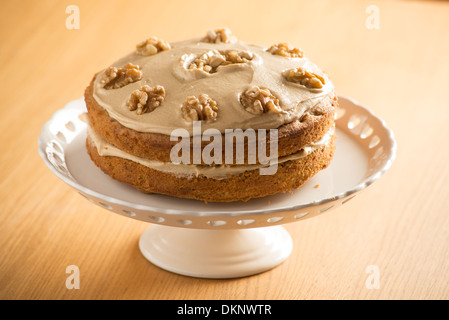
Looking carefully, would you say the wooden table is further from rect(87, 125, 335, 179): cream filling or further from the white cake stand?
rect(87, 125, 335, 179): cream filling

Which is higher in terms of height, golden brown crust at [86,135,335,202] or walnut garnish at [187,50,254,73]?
walnut garnish at [187,50,254,73]

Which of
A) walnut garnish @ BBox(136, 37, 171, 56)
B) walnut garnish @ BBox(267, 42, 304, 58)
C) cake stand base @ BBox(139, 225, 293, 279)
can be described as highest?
walnut garnish @ BBox(136, 37, 171, 56)

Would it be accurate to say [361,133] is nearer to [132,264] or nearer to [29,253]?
[132,264]

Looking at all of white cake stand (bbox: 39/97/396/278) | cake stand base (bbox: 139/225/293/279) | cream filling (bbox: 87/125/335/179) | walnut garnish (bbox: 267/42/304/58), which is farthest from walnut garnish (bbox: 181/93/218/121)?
cake stand base (bbox: 139/225/293/279)

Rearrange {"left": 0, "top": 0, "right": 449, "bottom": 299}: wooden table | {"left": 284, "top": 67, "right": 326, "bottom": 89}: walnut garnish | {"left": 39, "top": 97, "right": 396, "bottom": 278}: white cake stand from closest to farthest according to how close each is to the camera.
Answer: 1. {"left": 39, "top": 97, "right": 396, "bottom": 278}: white cake stand
2. {"left": 284, "top": 67, "right": 326, "bottom": 89}: walnut garnish
3. {"left": 0, "top": 0, "right": 449, "bottom": 299}: wooden table

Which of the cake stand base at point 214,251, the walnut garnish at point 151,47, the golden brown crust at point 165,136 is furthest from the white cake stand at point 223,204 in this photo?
the walnut garnish at point 151,47

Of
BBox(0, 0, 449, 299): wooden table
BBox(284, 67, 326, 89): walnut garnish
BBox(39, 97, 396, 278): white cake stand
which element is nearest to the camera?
BBox(39, 97, 396, 278): white cake stand
